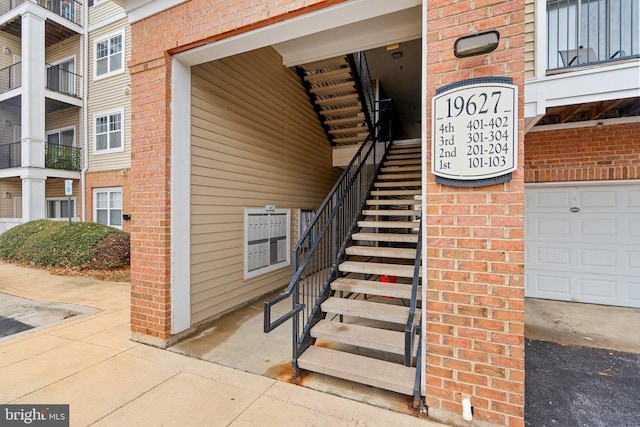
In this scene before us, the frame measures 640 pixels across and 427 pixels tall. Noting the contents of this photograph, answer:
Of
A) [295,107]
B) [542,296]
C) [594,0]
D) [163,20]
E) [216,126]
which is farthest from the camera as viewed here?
[295,107]

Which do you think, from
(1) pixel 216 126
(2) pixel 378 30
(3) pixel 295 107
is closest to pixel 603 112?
(2) pixel 378 30

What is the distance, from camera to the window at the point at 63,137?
10.5 meters

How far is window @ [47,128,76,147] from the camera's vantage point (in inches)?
415

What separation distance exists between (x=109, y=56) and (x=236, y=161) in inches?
340

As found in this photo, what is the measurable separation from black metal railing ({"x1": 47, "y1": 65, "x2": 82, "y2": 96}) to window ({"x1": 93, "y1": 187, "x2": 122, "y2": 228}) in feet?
12.3

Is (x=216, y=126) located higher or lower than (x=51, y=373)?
higher

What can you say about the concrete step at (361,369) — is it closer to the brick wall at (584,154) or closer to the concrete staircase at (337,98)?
the brick wall at (584,154)

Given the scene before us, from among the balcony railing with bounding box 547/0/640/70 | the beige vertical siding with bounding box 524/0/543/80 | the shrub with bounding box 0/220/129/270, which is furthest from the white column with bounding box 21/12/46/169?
the balcony railing with bounding box 547/0/640/70

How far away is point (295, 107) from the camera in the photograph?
6.10 metres

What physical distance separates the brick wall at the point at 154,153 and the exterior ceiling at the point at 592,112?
4.71 meters

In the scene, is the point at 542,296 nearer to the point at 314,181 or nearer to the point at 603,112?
the point at 603,112

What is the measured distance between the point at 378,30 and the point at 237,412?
4906 mm

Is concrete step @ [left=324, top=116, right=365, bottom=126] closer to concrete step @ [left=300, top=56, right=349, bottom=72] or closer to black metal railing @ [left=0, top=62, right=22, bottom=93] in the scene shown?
concrete step @ [left=300, top=56, right=349, bottom=72]

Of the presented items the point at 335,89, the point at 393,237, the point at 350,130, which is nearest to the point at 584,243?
the point at 393,237
